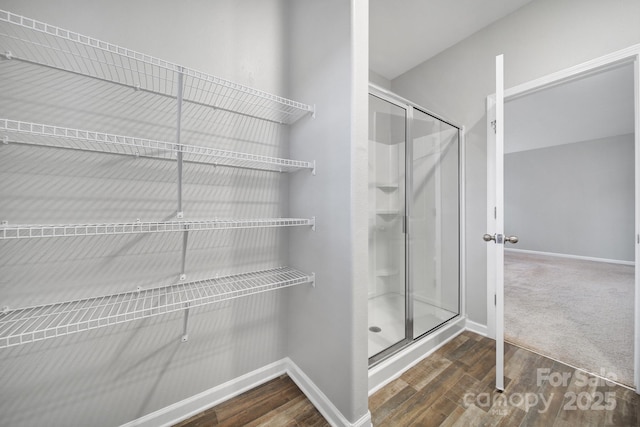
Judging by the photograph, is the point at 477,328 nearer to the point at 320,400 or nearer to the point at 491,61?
the point at 320,400

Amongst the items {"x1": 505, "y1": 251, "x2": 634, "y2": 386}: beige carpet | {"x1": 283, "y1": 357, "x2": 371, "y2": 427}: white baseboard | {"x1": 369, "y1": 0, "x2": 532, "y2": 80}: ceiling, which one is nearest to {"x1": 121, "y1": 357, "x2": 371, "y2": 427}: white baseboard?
{"x1": 283, "y1": 357, "x2": 371, "y2": 427}: white baseboard

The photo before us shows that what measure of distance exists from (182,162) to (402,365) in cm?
186

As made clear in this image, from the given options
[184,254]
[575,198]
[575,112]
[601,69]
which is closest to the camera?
[184,254]

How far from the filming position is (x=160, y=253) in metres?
1.19

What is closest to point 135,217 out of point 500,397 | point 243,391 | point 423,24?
point 243,391

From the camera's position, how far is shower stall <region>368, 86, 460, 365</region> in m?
1.90

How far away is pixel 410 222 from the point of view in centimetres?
198

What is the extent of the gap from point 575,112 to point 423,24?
358 centimetres

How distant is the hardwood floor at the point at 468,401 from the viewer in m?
1.24

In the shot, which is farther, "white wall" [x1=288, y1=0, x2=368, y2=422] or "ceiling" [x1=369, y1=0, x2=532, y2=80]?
"ceiling" [x1=369, y1=0, x2=532, y2=80]

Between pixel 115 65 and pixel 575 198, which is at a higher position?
pixel 115 65

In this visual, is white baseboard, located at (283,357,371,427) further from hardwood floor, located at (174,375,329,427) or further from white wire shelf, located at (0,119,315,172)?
white wire shelf, located at (0,119,315,172)

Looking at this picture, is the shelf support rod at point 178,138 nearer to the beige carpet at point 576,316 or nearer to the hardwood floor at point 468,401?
the hardwood floor at point 468,401

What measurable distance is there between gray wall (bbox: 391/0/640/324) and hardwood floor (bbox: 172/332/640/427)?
0.63 metres
